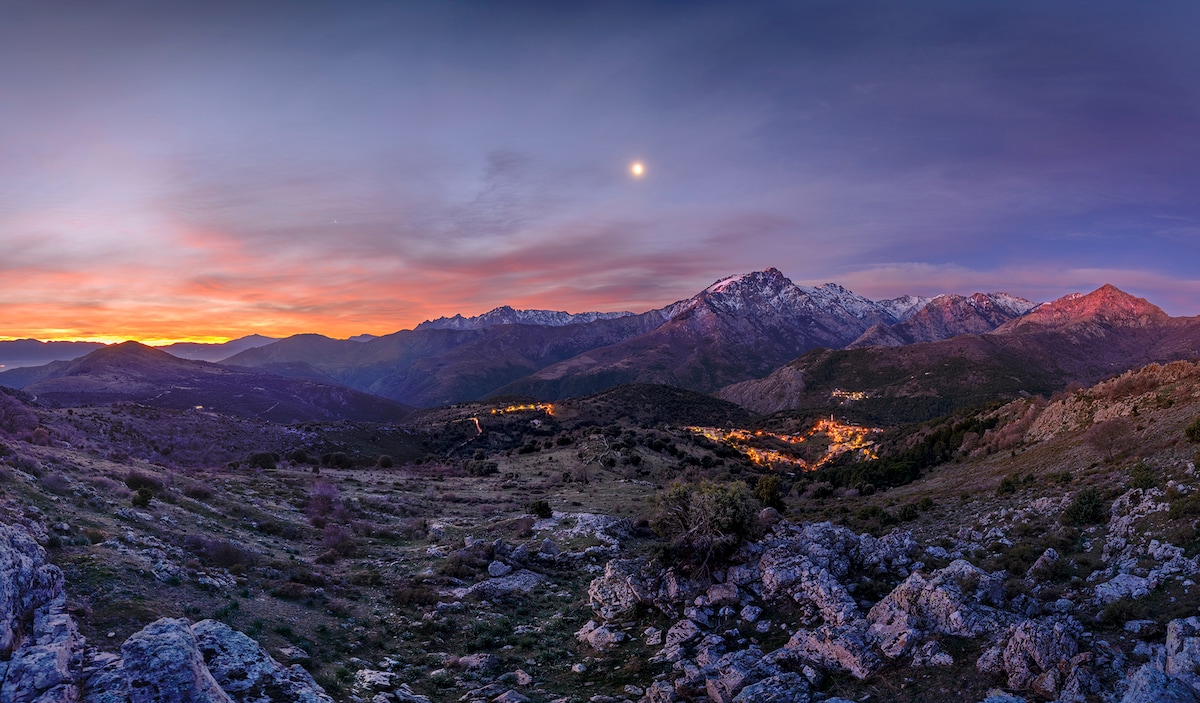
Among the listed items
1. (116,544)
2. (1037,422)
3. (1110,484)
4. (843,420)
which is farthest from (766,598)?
(843,420)

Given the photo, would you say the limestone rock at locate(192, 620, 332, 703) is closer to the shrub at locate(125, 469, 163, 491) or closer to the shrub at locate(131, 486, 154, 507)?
the shrub at locate(131, 486, 154, 507)

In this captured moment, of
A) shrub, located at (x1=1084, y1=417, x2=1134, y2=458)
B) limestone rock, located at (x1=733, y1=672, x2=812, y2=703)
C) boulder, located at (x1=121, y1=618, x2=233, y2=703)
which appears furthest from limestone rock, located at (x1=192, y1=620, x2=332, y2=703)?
shrub, located at (x1=1084, y1=417, x2=1134, y2=458)

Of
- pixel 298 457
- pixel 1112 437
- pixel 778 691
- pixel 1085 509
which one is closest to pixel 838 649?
pixel 778 691

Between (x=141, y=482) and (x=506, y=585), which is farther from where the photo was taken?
(x=141, y=482)

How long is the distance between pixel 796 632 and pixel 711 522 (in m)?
5.65

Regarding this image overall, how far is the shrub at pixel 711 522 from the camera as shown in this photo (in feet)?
69.7

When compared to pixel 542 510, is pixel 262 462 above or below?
above

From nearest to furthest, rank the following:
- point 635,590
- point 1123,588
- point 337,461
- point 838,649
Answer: point 1123,588
point 838,649
point 635,590
point 337,461

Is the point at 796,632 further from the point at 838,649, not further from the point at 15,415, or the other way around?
the point at 15,415

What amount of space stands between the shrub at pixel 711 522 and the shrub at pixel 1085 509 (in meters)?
12.5

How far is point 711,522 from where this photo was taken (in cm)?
2142

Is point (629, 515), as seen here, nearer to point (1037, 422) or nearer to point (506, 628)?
point (506, 628)

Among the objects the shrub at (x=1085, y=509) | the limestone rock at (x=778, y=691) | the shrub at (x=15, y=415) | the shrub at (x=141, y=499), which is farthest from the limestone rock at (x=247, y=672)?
the shrub at (x=15, y=415)

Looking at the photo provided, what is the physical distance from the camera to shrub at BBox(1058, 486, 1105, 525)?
66.3 feet
